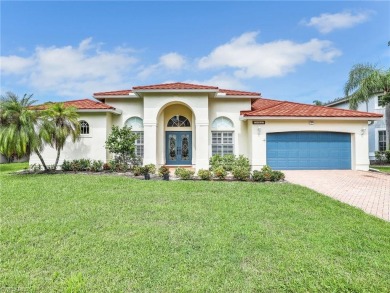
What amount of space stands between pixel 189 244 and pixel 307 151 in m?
14.6

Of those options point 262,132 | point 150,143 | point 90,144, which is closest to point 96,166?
point 90,144

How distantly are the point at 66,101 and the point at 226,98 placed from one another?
12611 millimetres

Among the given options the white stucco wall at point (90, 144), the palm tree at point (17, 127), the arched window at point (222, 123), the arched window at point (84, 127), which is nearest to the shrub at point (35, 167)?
the white stucco wall at point (90, 144)

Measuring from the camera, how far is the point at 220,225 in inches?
237

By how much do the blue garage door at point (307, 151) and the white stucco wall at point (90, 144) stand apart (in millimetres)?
11913

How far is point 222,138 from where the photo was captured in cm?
1830

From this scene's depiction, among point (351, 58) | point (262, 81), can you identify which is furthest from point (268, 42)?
point (351, 58)

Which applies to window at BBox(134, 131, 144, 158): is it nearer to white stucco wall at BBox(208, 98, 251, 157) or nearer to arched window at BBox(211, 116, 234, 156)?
white stucco wall at BBox(208, 98, 251, 157)

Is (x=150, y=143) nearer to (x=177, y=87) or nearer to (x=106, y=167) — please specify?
(x=106, y=167)

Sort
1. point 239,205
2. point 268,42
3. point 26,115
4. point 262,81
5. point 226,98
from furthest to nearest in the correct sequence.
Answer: point 262,81 < point 268,42 < point 226,98 < point 26,115 < point 239,205

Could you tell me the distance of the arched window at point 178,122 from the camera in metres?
19.4

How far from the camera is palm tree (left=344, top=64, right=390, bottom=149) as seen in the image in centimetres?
2080

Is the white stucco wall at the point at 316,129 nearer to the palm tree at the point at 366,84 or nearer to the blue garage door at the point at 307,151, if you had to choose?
the blue garage door at the point at 307,151

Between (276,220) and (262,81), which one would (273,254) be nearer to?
(276,220)
